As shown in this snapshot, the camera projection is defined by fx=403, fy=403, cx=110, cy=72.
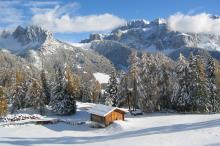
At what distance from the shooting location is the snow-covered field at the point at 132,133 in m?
53.1

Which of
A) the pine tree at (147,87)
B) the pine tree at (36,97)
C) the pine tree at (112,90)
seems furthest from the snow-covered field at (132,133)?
the pine tree at (112,90)

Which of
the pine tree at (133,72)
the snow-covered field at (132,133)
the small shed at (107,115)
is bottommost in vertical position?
the snow-covered field at (132,133)

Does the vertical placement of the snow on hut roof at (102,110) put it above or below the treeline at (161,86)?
below

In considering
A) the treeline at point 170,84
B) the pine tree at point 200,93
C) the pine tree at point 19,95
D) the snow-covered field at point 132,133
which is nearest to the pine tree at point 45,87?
the pine tree at point 19,95

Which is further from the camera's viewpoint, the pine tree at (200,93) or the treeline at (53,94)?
the treeline at (53,94)

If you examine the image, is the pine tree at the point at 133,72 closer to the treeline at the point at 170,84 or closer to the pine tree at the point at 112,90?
the treeline at the point at 170,84

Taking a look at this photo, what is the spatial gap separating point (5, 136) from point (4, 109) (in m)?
25.7

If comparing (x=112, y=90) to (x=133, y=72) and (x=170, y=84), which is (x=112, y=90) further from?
(x=133, y=72)

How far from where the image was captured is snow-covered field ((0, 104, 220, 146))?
53062mm

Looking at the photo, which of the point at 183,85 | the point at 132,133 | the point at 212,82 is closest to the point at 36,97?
the point at 183,85

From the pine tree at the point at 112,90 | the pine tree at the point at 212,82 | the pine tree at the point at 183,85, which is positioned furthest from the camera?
the pine tree at the point at 112,90

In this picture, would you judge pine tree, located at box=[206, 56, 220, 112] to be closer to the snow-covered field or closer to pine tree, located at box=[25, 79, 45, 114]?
the snow-covered field

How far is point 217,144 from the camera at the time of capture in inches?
1790

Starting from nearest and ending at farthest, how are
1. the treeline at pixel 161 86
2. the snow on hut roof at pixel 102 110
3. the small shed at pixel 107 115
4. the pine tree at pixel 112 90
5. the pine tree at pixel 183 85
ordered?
the small shed at pixel 107 115, the snow on hut roof at pixel 102 110, the treeline at pixel 161 86, the pine tree at pixel 183 85, the pine tree at pixel 112 90
